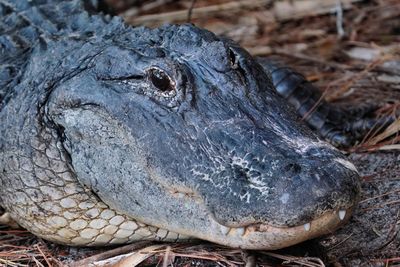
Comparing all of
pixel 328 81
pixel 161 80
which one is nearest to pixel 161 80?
pixel 161 80

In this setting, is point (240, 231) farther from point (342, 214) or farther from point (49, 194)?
point (49, 194)

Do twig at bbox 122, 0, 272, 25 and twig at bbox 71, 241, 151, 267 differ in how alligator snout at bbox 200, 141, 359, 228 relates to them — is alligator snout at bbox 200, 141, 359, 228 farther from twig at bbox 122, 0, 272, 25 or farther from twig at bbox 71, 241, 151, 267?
twig at bbox 122, 0, 272, 25

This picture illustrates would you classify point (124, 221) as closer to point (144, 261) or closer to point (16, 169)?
point (144, 261)

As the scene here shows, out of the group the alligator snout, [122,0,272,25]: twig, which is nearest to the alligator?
the alligator snout

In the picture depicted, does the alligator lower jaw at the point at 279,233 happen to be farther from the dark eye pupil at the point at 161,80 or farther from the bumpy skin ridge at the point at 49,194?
the dark eye pupil at the point at 161,80

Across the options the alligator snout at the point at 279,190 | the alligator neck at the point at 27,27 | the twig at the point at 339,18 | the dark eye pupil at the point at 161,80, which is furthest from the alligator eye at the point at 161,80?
the twig at the point at 339,18

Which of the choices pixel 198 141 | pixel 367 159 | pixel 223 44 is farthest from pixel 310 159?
pixel 367 159

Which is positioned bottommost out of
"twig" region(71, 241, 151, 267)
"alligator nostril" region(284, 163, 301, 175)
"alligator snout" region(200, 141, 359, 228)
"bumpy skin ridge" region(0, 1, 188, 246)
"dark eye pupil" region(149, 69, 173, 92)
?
"twig" region(71, 241, 151, 267)
